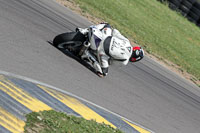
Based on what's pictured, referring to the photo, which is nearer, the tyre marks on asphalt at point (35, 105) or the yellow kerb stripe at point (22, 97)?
the tyre marks on asphalt at point (35, 105)

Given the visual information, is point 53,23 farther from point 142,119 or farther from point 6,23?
point 142,119

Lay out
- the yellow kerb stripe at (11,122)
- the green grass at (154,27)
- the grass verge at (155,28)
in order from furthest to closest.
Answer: the green grass at (154,27)
the grass verge at (155,28)
the yellow kerb stripe at (11,122)

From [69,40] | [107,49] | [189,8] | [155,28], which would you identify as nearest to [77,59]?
[69,40]

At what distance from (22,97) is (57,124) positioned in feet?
2.64

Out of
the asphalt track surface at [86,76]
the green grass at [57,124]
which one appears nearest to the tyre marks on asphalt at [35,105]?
the green grass at [57,124]

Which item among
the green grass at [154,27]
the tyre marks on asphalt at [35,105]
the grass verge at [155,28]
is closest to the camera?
the tyre marks on asphalt at [35,105]

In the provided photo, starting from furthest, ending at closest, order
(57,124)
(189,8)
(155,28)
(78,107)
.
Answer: (189,8), (155,28), (78,107), (57,124)

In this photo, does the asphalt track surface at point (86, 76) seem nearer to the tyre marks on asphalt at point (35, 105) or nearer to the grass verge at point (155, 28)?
the tyre marks on asphalt at point (35, 105)

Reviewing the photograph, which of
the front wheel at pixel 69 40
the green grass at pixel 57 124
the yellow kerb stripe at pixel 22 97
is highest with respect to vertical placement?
the front wheel at pixel 69 40

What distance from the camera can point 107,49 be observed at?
833cm

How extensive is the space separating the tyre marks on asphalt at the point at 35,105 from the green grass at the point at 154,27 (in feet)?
25.0

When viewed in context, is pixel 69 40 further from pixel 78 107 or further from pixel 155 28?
pixel 155 28

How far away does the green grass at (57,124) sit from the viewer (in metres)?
4.87

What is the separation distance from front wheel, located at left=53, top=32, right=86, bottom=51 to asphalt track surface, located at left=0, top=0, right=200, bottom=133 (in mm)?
207
